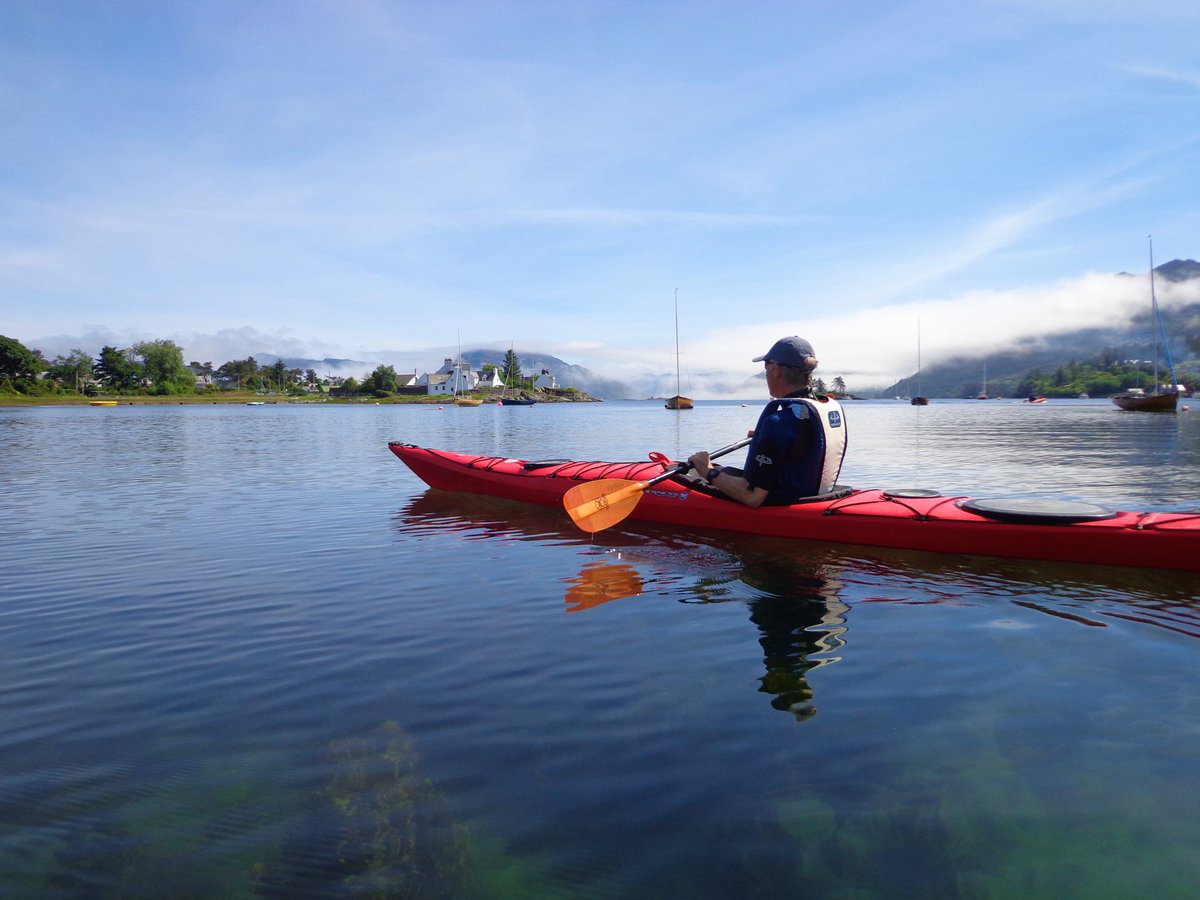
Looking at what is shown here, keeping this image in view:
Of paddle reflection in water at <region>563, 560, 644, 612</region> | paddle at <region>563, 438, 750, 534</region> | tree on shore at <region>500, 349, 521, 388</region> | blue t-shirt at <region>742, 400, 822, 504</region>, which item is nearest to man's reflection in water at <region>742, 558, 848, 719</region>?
blue t-shirt at <region>742, 400, 822, 504</region>

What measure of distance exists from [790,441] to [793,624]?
8.17ft

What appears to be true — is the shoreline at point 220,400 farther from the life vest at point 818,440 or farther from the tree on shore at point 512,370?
the life vest at point 818,440

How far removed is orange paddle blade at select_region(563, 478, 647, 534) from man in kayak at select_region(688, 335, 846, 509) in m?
0.95

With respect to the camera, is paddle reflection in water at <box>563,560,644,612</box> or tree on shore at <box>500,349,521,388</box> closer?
paddle reflection in water at <box>563,560,644,612</box>

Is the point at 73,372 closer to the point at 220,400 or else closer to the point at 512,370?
the point at 220,400

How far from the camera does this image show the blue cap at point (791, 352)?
24.0 ft

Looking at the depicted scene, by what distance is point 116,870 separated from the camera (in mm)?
2662

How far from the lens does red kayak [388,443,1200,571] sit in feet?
21.1

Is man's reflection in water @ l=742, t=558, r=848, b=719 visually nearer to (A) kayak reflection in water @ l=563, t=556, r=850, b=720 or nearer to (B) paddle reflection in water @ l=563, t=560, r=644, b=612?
(A) kayak reflection in water @ l=563, t=556, r=850, b=720

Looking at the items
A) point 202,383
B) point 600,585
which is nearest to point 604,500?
point 600,585

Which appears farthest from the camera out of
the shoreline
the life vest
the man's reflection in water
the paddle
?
the shoreline

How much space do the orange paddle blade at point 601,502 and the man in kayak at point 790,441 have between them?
3.11ft

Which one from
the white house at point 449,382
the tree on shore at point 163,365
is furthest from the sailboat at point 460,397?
the tree on shore at point 163,365

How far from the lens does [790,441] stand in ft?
24.7
